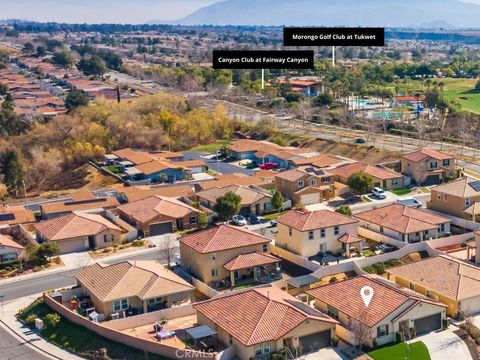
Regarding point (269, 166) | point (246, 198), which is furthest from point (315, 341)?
point (269, 166)

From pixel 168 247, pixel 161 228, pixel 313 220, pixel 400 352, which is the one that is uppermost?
pixel 313 220

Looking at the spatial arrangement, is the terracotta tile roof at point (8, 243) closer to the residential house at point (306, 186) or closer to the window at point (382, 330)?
the residential house at point (306, 186)

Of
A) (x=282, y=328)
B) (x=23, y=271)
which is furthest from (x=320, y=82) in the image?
(x=282, y=328)

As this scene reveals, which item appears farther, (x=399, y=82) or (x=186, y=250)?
(x=399, y=82)

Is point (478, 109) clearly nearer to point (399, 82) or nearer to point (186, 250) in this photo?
point (399, 82)

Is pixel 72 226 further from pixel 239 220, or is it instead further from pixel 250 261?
pixel 250 261
